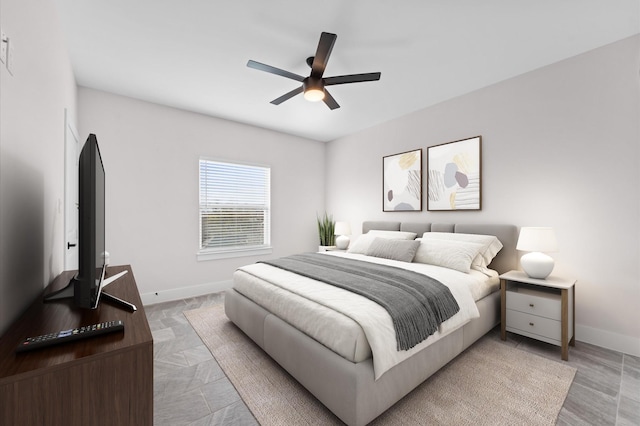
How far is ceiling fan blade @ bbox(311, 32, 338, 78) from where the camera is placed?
194cm

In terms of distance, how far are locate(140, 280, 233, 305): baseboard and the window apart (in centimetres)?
42

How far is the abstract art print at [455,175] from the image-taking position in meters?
3.36

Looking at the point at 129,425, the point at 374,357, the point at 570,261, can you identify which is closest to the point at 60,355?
the point at 129,425

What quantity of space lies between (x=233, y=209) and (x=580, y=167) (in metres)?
4.28

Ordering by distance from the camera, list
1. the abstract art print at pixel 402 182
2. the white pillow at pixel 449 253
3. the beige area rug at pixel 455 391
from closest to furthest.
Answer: the beige area rug at pixel 455 391 → the white pillow at pixel 449 253 → the abstract art print at pixel 402 182

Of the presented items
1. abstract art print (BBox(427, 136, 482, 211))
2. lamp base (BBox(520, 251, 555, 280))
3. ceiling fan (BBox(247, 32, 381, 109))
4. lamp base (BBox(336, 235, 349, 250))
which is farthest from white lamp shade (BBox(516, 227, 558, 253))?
lamp base (BBox(336, 235, 349, 250))

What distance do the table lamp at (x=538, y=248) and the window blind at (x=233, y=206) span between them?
11.8 feet

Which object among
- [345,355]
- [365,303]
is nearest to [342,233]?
[365,303]

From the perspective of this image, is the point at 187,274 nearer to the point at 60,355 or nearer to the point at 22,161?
the point at 22,161

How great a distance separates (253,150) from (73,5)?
271 centimetres

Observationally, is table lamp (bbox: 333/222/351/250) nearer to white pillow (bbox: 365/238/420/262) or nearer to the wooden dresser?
white pillow (bbox: 365/238/420/262)

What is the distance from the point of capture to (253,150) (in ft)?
15.1

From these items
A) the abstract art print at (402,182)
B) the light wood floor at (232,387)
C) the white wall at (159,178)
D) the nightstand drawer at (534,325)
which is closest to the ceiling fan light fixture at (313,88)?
the abstract art print at (402,182)

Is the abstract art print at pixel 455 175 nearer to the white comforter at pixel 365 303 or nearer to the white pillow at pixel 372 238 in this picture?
the white pillow at pixel 372 238
